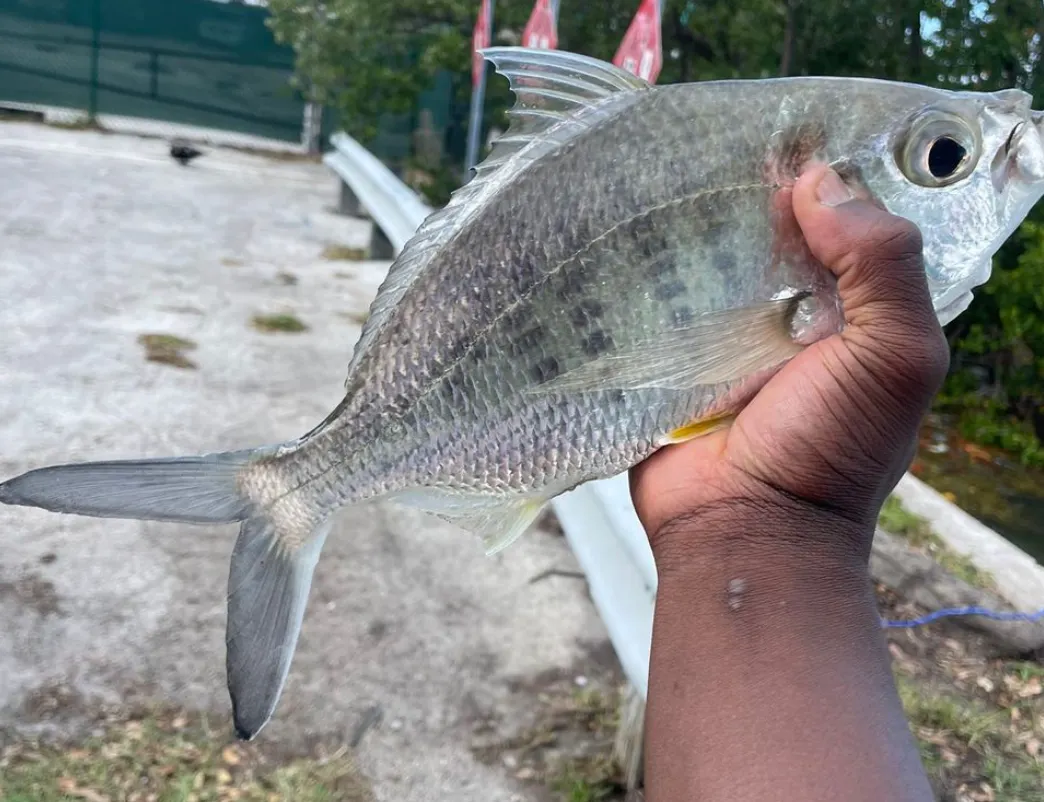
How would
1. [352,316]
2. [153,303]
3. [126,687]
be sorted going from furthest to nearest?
[352,316] < [153,303] < [126,687]

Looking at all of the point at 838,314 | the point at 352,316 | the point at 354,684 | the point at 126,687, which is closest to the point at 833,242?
the point at 838,314

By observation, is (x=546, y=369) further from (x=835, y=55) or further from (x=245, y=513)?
(x=835, y=55)

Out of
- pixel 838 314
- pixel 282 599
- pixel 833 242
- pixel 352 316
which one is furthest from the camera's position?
pixel 352 316

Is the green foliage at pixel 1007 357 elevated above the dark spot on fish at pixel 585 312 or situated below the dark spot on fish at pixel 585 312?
below

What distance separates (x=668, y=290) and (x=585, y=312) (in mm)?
146

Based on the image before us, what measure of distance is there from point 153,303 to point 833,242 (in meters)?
5.50

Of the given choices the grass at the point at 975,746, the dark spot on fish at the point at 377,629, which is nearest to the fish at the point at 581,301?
the dark spot on fish at the point at 377,629

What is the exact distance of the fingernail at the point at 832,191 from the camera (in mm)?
1418

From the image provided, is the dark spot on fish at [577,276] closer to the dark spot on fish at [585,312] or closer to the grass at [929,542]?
the dark spot on fish at [585,312]

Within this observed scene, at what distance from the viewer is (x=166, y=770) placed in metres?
2.51

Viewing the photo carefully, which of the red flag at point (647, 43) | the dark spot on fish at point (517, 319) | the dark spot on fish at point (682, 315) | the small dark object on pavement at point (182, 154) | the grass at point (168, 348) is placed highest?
the red flag at point (647, 43)

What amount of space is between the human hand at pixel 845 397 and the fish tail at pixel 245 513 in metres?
0.73

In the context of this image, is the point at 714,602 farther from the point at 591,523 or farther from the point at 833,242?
the point at 591,523

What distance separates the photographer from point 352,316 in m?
6.55
